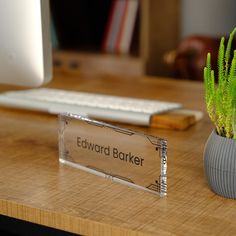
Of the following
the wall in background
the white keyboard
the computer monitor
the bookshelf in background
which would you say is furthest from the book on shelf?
the computer monitor

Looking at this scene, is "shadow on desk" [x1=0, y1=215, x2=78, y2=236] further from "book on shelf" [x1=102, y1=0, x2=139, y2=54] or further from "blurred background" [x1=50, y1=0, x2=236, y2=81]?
"book on shelf" [x1=102, y1=0, x2=139, y2=54]

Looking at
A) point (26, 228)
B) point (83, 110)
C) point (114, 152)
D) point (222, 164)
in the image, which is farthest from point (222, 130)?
point (83, 110)

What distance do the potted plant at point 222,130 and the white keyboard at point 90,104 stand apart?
0.43 m

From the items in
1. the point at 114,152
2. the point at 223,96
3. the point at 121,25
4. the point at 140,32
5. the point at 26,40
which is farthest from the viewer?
the point at 121,25

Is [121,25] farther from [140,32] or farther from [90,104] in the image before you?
[90,104]

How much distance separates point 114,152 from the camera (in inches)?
49.3

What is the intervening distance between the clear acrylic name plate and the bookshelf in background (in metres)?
1.84

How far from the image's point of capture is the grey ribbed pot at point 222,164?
1.13 meters

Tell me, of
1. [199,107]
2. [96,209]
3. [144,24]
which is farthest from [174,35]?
[96,209]

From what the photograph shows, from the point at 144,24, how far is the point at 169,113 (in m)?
1.55

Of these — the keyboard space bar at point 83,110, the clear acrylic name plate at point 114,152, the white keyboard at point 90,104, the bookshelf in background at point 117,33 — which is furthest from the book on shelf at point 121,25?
the clear acrylic name plate at point 114,152

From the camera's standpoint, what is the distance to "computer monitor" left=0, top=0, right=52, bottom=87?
1.39 meters

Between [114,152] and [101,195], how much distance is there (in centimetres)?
11

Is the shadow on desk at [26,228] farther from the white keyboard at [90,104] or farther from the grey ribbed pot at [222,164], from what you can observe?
the white keyboard at [90,104]
